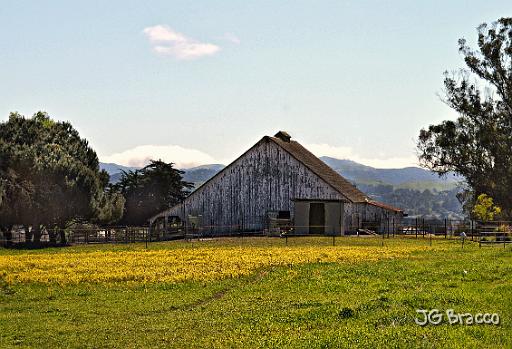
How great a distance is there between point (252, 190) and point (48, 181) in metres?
21.1

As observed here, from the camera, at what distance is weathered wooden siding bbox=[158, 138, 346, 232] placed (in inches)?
2840

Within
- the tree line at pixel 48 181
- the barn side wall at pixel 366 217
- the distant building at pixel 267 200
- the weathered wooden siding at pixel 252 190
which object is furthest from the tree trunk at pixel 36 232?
the barn side wall at pixel 366 217

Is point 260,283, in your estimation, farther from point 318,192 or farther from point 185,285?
point 318,192

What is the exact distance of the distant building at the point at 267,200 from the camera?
71250mm

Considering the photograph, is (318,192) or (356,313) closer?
(356,313)

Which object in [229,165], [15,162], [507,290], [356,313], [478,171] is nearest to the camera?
[356,313]

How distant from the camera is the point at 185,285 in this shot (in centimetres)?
2808

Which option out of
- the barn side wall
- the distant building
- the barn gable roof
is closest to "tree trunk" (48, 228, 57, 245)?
the distant building

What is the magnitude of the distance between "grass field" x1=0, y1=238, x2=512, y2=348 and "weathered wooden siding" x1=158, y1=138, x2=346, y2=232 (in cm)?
3291

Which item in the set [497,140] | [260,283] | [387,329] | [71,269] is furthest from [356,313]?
[497,140]

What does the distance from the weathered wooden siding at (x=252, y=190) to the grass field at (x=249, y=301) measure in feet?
108

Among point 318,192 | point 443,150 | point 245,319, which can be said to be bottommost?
point 245,319

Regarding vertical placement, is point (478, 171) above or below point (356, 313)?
above

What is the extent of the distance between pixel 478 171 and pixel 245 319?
6446 cm
